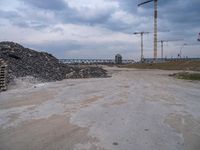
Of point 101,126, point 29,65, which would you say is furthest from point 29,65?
point 101,126

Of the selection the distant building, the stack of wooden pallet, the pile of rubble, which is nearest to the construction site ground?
the stack of wooden pallet

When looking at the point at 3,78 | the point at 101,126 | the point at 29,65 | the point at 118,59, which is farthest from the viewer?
the point at 118,59

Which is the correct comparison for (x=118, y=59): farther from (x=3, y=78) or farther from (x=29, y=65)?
(x=3, y=78)

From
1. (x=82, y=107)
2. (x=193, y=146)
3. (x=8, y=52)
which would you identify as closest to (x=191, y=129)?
(x=193, y=146)

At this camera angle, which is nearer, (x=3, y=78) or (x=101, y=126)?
(x=101, y=126)

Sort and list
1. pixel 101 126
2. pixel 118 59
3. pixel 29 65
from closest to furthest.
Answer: pixel 101 126 < pixel 29 65 < pixel 118 59

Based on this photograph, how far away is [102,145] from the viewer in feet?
24.4

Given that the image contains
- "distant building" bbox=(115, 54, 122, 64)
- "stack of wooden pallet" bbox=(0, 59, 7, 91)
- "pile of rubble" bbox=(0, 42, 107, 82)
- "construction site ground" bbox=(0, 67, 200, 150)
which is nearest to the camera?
"construction site ground" bbox=(0, 67, 200, 150)

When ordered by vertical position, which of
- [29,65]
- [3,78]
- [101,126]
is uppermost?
[29,65]

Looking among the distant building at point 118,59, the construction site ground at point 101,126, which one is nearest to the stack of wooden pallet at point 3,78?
the construction site ground at point 101,126

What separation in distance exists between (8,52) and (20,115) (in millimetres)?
22448

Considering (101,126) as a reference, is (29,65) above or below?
above

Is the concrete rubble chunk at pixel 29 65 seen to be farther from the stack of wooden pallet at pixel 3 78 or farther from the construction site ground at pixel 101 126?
the construction site ground at pixel 101 126

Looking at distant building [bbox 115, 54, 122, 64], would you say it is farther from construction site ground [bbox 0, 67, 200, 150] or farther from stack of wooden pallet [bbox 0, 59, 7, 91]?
construction site ground [bbox 0, 67, 200, 150]
